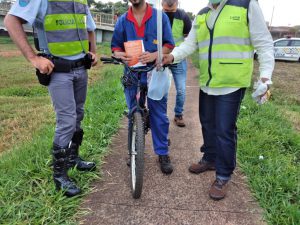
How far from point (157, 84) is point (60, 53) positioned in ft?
3.13

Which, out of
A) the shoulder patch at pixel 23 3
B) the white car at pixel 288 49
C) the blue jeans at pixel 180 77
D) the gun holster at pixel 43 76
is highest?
the shoulder patch at pixel 23 3

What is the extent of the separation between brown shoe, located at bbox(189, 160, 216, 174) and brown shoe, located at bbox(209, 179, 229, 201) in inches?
16.0

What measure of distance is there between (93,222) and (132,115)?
1.06 meters

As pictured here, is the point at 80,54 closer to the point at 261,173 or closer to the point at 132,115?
the point at 132,115

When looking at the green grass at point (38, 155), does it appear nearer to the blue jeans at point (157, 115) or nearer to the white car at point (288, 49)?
the blue jeans at point (157, 115)

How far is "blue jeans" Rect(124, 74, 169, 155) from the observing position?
3107mm

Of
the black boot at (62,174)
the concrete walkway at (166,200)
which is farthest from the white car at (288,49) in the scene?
the black boot at (62,174)

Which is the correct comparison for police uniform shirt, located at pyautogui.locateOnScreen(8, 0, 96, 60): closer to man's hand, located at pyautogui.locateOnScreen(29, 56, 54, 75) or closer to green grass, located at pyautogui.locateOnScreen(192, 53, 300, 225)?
man's hand, located at pyautogui.locateOnScreen(29, 56, 54, 75)

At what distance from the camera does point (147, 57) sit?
2812mm

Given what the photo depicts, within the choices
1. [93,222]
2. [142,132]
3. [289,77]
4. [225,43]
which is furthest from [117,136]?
[289,77]

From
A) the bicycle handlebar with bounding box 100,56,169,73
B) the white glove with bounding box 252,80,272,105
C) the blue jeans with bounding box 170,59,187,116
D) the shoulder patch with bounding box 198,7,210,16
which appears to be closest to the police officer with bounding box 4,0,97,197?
the bicycle handlebar with bounding box 100,56,169,73

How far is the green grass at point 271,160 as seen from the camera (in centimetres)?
261

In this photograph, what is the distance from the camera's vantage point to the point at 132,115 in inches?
117

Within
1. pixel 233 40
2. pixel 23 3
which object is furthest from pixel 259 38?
pixel 23 3
